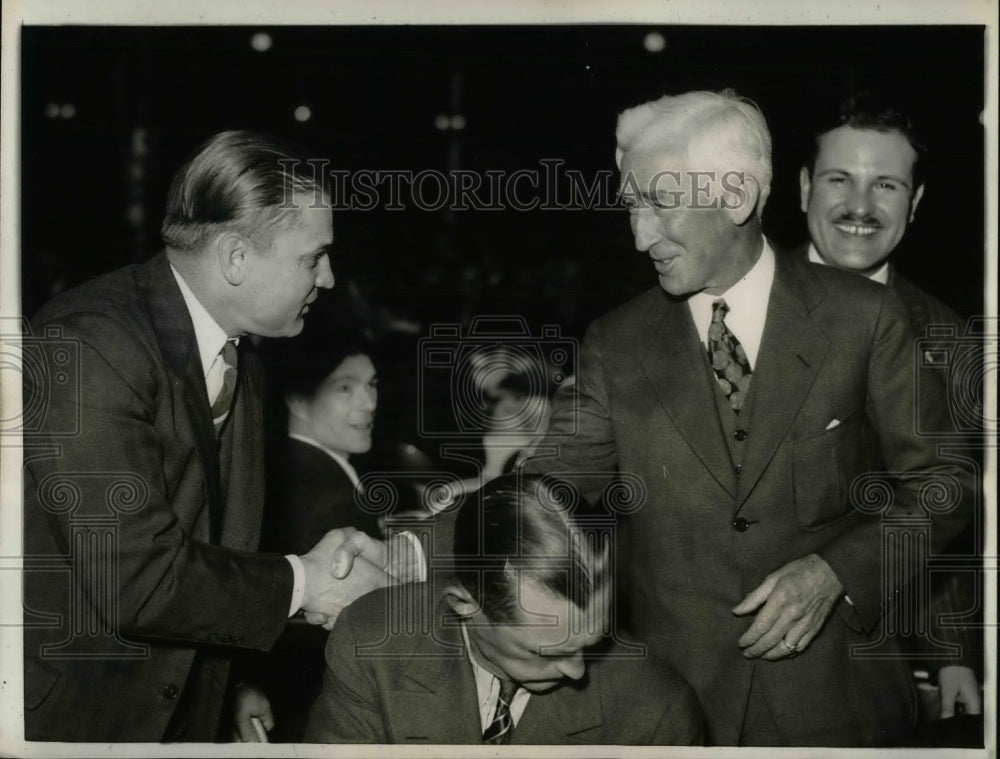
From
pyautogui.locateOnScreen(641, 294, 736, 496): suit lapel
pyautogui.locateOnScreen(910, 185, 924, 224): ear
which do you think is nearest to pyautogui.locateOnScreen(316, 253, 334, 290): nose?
pyautogui.locateOnScreen(641, 294, 736, 496): suit lapel

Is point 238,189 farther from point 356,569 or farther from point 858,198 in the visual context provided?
point 858,198

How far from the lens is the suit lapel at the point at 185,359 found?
265 cm

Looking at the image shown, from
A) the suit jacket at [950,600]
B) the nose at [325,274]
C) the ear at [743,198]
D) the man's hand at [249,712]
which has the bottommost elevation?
the man's hand at [249,712]

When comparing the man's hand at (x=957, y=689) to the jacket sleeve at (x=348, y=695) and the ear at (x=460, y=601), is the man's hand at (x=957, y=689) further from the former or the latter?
the jacket sleeve at (x=348, y=695)

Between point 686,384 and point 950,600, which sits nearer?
point 686,384

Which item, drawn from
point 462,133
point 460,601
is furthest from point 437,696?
point 462,133

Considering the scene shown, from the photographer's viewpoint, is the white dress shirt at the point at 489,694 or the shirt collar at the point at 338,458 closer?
the white dress shirt at the point at 489,694

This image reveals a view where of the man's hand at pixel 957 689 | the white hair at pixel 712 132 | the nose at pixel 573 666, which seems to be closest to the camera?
the nose at pixel 573 666

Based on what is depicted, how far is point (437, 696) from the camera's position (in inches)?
104

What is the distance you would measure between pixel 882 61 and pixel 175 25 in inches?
71.1

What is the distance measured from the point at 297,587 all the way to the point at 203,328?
26.9 inches

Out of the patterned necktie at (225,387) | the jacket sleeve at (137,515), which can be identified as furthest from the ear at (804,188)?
the jacket sleeve at (137,515)

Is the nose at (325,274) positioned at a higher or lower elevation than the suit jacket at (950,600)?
higher

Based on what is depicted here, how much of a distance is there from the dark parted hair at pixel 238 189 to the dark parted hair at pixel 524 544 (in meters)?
0.86
